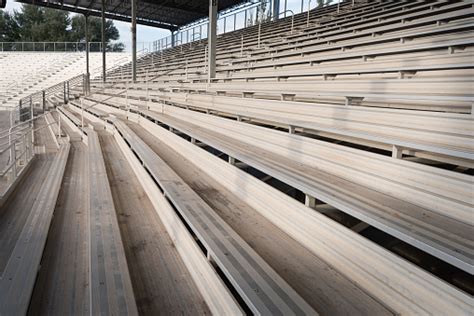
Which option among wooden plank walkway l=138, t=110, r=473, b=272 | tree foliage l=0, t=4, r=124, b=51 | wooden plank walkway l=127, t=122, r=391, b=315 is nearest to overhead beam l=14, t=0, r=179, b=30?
tree foliage l=0, t=4, r=124, b=51

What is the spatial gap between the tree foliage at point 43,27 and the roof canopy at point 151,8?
18.3m

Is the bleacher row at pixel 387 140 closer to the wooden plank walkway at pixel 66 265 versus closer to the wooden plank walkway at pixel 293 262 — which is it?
the wooden plank walkway at pixel 293 262

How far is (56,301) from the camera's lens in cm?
189

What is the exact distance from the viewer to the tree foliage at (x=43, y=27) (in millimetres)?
40906

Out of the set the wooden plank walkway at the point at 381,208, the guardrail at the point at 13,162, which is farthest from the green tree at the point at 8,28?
the wooden plank walkway at the point at 381,208

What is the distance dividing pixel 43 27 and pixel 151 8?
82.4 feet

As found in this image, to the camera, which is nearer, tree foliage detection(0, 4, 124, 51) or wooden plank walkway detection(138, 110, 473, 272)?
wooden plank walkway detection(138, 110, 473, 272)

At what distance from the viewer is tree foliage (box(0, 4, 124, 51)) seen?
4091 centimetres

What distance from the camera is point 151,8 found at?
2234 centimetres

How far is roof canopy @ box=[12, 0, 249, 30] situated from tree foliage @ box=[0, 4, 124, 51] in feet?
59.9

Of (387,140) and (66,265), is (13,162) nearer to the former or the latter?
(66,265)

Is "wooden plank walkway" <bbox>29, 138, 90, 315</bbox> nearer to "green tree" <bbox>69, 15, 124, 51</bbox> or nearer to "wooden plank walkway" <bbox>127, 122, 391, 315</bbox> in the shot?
"wooden plank walkway" <bbox>127, 122, 391, 315</bbox>

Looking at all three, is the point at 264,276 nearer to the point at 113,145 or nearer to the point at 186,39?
the point at 113,145

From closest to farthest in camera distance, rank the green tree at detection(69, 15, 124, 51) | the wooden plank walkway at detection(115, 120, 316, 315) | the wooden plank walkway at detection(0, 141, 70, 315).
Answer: the wooden plank walkway at detection(115, 120, 316, 315), the wooden plank walkway at detection(0, 141, 70, 315), the green tree at detection(69, 15, 124, 51)
